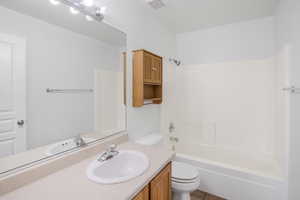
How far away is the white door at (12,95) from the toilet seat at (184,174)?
4.58 feet

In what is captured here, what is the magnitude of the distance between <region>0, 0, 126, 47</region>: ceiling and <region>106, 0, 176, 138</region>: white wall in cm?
12

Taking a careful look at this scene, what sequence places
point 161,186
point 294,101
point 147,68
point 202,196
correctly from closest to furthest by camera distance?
point 161,186 < point 294,101 < point 147,68 < point 202,196

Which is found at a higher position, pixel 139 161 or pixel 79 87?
pixel 79 87

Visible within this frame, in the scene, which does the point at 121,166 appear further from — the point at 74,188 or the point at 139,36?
the point at 139,36

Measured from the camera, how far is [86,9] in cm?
122

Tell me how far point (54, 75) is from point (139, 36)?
1192 mm

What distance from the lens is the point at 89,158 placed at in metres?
1.22

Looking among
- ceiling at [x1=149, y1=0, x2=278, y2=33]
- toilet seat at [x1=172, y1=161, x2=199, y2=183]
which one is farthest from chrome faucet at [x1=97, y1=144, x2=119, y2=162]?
ceiling at [x1=149, y1=0, x2=278, y2=33]

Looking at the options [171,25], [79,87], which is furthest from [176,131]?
[79,87]

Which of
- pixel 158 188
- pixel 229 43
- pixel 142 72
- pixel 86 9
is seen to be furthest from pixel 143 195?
pixel 229 43

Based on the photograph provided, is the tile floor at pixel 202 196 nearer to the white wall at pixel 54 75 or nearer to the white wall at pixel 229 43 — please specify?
the white wall at pixel 54 75

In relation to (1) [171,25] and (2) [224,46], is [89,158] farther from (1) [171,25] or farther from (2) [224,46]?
(2) [224,46]

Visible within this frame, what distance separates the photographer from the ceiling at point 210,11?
1.89 m

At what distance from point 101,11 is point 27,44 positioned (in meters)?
0.69
